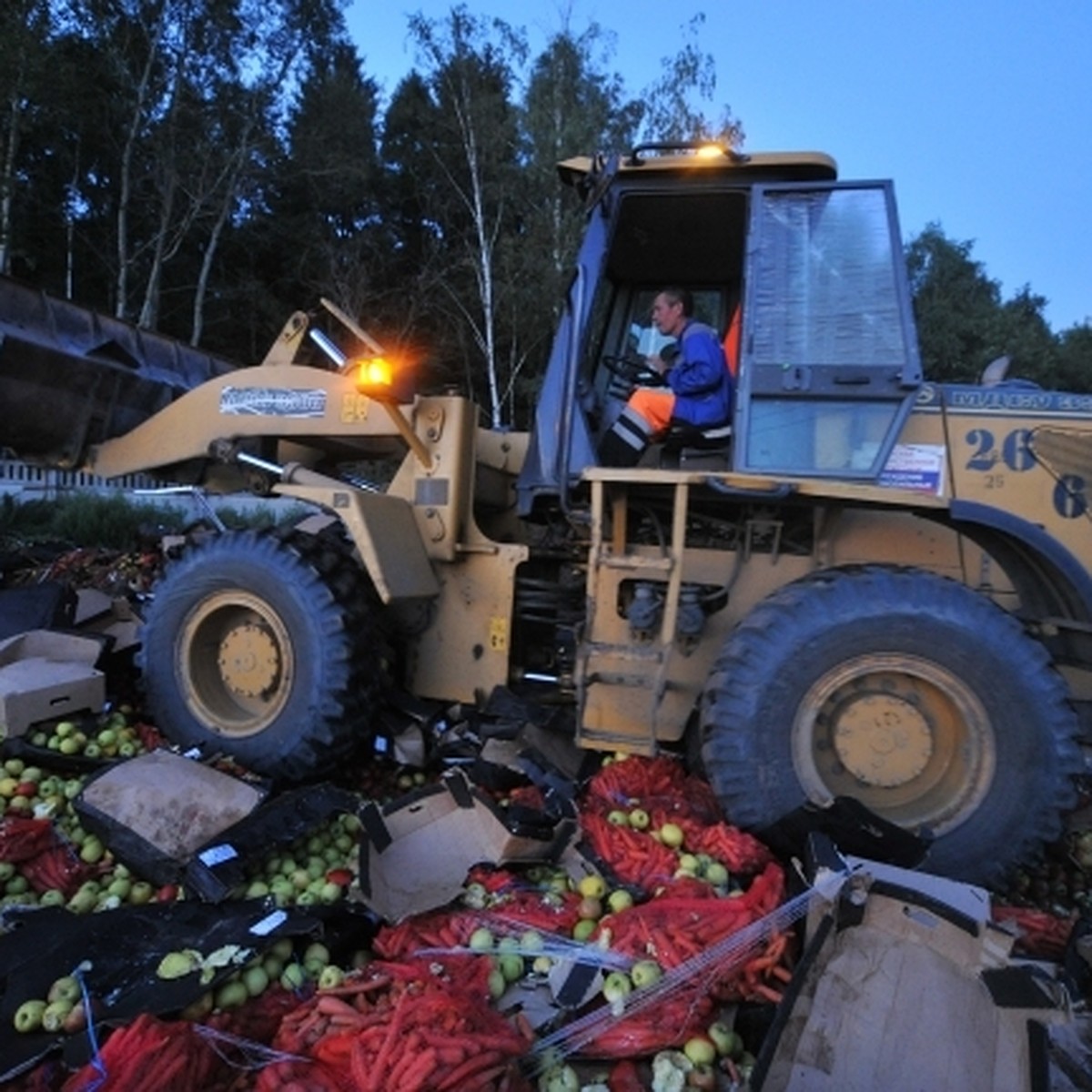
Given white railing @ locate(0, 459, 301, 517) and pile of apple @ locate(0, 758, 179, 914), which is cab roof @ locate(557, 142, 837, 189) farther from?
white railing @ locate(0, 459, 301, 517)

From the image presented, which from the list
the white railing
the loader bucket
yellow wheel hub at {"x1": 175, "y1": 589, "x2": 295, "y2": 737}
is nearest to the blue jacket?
yellow wheel hub at {"x1": 175, "y1": 589, "x2": 295, "y2": 737}

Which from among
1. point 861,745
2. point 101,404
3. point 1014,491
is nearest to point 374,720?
point 861,745

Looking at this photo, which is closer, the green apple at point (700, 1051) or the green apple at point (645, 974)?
the green apple at point (700, 1051)

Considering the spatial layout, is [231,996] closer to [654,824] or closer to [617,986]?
[617,986]

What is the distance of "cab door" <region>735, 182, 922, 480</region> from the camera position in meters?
3.76

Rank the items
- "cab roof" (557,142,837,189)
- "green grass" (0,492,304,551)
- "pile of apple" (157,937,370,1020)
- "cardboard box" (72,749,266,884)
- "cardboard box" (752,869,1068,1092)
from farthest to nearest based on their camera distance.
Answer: "green grass" (0,492,304,551) → "cab roof" (557,142,837,189) → "cardboard box" (72,749,266,884) → "pile of apple" (157,937,370,1020) → "cardboard box" (752,869,1068,1092)

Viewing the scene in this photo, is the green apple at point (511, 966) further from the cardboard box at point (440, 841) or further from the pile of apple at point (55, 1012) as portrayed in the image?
the pile of apple at point (55, 1012)

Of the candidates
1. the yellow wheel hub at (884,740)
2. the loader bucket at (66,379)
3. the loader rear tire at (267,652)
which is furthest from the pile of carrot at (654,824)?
the loader bucket at (66,379)

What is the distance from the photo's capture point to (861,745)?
3.40 meters

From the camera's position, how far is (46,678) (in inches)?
170

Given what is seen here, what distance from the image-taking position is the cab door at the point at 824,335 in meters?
3.76

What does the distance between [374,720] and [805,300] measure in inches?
114

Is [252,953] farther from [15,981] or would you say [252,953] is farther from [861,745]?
[861,745]

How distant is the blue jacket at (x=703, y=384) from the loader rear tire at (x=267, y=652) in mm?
1830
